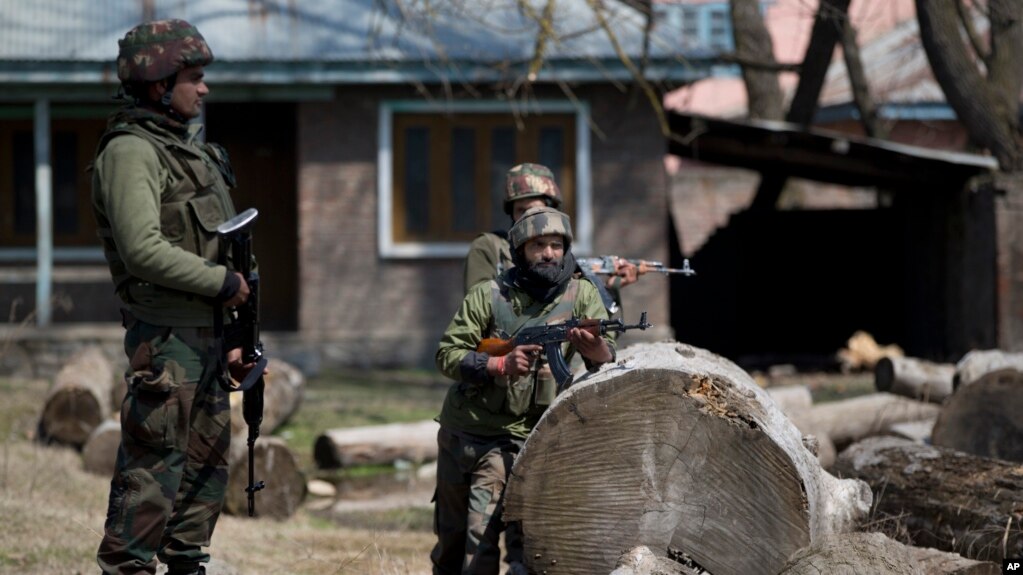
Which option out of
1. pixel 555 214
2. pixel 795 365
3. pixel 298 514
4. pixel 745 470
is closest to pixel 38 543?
pixel 298 514

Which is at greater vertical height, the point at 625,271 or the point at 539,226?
the point at 539,226

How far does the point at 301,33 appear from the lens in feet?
48.8

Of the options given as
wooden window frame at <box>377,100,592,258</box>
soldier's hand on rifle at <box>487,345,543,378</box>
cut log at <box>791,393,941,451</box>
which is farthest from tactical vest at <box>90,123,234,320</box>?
wooden window frame at <box>377,100,592,258</box>

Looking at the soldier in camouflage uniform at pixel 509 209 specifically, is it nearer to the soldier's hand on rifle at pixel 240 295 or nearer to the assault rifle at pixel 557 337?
the assault rifle at pixel 557 337

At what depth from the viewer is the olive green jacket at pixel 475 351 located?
4953 millimetres

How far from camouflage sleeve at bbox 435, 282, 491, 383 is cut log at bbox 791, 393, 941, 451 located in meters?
4.07

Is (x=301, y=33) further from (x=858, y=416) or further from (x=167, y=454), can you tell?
(x=167, y=454)

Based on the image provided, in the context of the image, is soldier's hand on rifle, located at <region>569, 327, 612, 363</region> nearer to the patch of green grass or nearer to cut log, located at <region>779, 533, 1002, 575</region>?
cut log, located at <region>779, 533, 1002, 575</region>

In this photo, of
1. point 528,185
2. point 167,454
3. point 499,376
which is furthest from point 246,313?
point 528,185

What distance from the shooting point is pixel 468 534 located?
4957 mm

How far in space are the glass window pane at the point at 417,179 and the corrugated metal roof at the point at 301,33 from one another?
3.76 ft

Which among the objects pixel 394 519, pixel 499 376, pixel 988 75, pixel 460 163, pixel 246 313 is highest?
pixel 988 75

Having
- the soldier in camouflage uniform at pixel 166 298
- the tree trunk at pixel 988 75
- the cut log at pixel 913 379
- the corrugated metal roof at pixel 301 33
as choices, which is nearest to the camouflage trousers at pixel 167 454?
the soldier in camouflage uniform at pixel 166 298

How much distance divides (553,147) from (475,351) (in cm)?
1048
